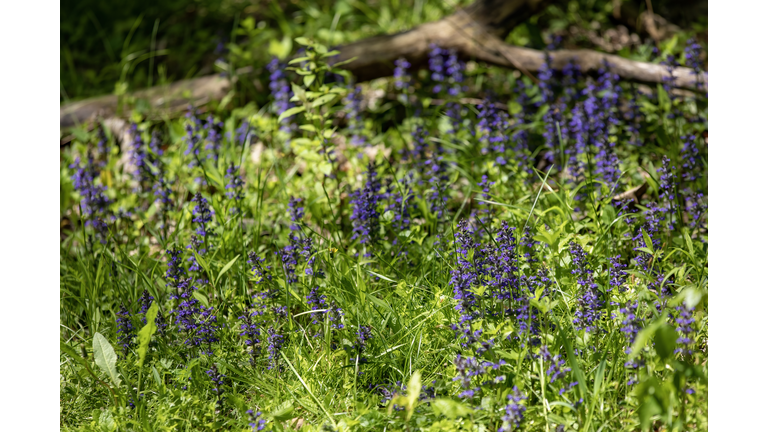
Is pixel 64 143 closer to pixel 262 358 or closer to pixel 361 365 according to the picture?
pixel 262 358

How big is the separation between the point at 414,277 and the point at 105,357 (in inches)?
57.8

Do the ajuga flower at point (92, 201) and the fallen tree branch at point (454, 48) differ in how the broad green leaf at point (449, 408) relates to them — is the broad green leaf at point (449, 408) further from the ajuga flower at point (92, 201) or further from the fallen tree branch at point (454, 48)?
the fallen tree branch at point (454, 48)

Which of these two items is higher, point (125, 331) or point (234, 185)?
point (234, 185)

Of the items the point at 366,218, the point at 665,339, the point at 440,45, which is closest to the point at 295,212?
the point at 366,218

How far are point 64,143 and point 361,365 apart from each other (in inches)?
148

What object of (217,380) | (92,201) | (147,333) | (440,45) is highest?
(440,45)

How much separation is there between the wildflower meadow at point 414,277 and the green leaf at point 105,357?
1 cm

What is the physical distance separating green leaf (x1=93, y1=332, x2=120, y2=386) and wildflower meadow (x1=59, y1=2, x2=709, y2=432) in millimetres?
11

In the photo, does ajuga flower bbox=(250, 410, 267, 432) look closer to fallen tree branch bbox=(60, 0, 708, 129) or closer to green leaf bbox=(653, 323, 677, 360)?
green leaf bbox=(653, 323, 677, 360)

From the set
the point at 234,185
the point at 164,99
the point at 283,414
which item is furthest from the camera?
the point at 164,99

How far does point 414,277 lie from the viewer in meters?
3.12

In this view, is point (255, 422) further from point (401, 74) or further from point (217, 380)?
point (401, 74)

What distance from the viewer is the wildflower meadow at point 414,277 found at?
90.9 inches

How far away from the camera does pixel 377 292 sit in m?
2.99
